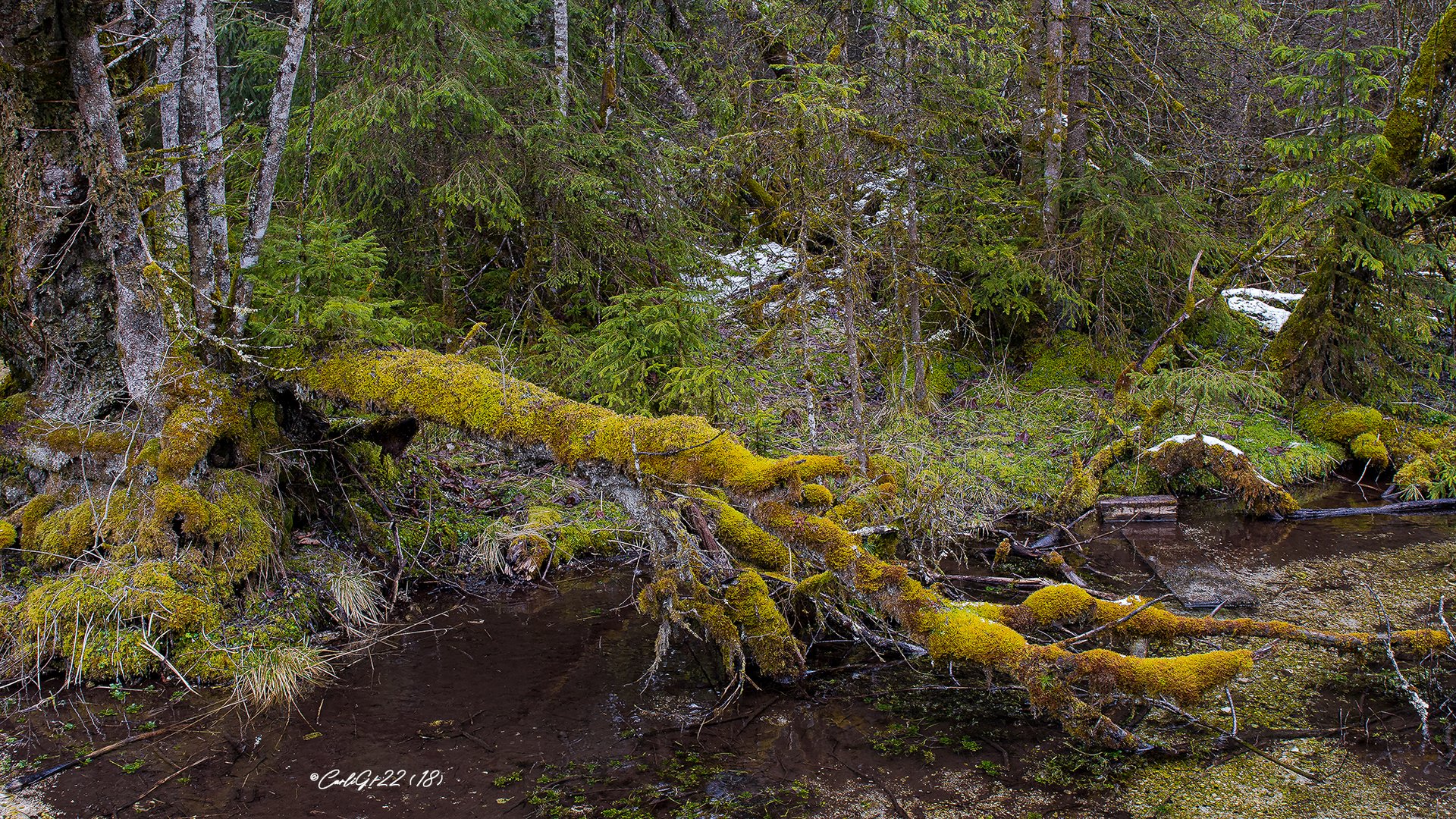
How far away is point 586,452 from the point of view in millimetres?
5320

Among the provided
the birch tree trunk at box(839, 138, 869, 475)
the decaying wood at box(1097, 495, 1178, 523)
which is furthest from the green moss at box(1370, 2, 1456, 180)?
the birch tree trunk at box(839, 138, 869, 475)

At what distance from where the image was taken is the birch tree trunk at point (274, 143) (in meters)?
6.31

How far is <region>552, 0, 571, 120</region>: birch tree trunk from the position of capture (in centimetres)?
995

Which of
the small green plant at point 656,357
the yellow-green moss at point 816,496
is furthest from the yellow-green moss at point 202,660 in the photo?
the small green plant at point 656,357

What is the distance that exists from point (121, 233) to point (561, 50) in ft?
18.3

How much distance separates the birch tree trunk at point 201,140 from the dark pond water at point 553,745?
8.79 ft

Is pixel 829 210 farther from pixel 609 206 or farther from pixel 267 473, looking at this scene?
pixel 267 473

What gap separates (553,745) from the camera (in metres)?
4.68

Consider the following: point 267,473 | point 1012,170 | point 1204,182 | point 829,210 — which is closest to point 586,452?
point 267,473

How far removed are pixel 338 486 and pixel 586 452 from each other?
2959mm

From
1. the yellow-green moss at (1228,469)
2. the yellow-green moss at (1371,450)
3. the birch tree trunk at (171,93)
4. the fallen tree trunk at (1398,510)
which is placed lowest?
the fallen tree trunk at (1398,510)

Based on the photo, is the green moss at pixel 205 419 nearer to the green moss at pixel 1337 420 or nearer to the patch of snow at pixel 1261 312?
the green moss at pixel 1337 420

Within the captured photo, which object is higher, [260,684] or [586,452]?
[586,452]

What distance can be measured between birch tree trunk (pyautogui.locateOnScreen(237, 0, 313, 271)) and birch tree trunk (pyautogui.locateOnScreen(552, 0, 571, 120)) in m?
3.69
